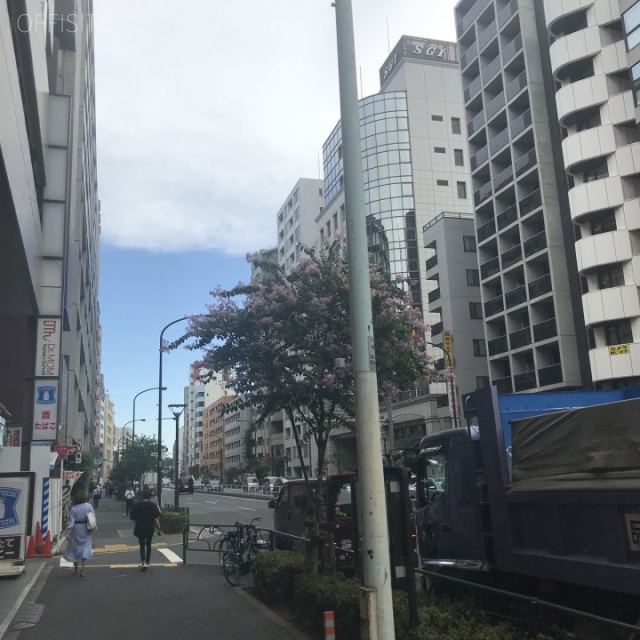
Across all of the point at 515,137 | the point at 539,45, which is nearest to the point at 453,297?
the point at 515,137

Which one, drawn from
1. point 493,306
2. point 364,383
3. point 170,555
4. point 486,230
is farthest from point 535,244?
point 364,383

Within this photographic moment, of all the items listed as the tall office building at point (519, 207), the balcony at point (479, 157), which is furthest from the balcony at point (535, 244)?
the balcony at point (479, 157)

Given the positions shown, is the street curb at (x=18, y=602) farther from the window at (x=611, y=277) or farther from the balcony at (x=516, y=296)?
the balcony at (x=516, y=296)

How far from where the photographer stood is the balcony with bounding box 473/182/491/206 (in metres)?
47.5

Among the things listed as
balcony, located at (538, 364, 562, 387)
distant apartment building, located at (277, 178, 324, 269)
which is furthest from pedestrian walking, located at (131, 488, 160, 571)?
distant apartment building, located at (277, 178, 324, 269)

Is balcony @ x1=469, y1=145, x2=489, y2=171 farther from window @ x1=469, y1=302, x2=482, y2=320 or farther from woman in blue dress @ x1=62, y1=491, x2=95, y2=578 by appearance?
woman in blue dress @ x1=62, y1=491, x2=95, y2=578

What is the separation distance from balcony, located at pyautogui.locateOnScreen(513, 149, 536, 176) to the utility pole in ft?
127

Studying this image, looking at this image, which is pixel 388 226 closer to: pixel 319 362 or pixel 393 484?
pixel 319 362

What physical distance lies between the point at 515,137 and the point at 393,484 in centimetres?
4195

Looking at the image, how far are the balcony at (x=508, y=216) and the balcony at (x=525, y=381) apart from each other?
1011cm

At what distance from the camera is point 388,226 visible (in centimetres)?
6562

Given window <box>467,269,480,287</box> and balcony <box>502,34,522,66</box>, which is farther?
window <box>467,269,480,287</box>

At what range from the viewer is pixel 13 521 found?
45.0ft

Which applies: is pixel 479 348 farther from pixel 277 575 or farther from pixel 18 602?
pixel 18 602
